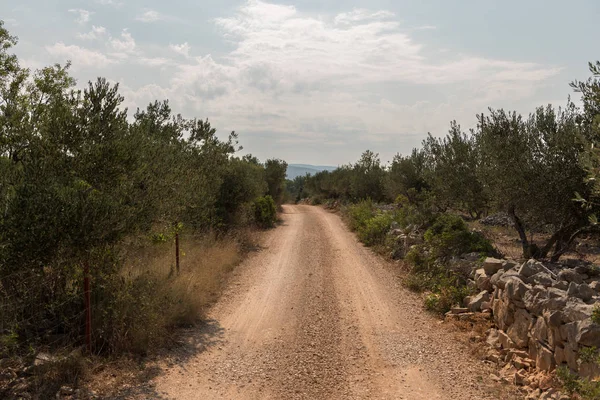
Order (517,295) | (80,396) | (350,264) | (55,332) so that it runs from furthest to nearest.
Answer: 1. (350,264)
2. (517,295)
3. (55,332)
4. (80,396)

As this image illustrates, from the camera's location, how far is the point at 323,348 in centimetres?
782

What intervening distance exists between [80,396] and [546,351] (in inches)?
264

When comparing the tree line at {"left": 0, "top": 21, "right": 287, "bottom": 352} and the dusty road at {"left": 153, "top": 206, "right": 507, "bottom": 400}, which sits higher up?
the tree line at {"left": 0, "top": 21, "right": 287, "bottom": 352}

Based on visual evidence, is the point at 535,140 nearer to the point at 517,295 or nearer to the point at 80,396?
the point at 517,295

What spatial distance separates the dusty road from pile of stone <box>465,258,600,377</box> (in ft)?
2.56

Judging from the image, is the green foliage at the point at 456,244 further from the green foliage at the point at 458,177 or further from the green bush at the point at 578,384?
the green bush at the point at 578,384

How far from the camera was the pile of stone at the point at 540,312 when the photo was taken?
579 centimetres

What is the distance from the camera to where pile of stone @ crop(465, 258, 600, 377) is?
5.79 meters

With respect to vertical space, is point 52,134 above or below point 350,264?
above

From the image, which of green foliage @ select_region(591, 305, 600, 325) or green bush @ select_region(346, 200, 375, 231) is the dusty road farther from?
green bush @ select_region(346, 200, 375, 231)

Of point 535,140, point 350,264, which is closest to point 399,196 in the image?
point 350,264

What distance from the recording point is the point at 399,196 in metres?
31.1

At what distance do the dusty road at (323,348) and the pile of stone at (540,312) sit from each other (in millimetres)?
780

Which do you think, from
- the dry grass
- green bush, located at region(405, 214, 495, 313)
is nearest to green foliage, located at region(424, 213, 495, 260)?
green bush, located at region(405, 214, 495, 313)
